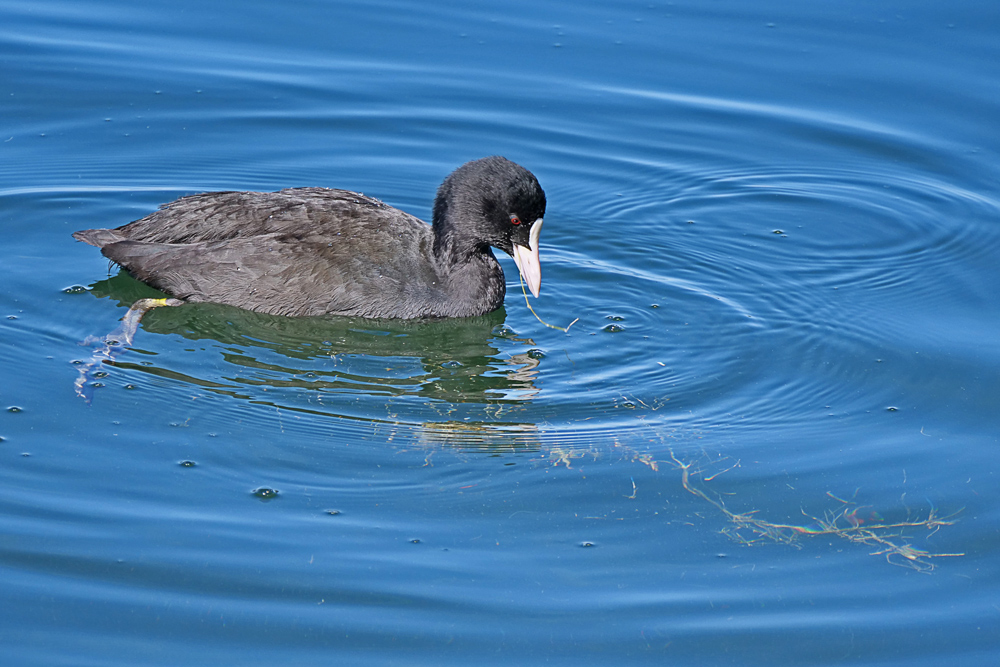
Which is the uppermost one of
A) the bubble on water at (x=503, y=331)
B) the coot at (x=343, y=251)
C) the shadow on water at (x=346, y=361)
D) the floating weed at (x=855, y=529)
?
the coot at (x=343, y=251)

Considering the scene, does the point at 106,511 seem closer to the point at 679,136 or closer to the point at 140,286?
the point at 140,286

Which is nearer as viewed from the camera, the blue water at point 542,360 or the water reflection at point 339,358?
the blue water at point 542,360

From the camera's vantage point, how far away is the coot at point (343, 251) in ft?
25.3

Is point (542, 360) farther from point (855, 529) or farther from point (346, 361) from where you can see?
point (855, 529)

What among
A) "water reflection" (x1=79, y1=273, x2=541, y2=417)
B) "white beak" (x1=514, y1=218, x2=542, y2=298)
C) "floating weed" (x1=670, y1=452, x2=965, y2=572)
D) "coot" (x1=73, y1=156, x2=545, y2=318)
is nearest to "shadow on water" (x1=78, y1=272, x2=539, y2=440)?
"water reflection" (x1=79, y1=273, x2=541, y2=417)

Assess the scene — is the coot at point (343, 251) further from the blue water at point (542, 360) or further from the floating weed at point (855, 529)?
the floating weed at point (855, 529)

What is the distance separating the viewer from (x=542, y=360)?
731cm

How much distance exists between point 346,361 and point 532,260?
1398 millimetres

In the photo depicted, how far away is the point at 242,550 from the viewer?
545 cm

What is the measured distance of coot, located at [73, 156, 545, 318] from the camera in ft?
25.3

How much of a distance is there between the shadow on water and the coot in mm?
122

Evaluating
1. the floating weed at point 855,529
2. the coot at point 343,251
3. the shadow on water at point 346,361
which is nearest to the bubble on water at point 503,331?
the shadow on water at point 346,361

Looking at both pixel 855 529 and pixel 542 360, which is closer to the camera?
pixel 855 529

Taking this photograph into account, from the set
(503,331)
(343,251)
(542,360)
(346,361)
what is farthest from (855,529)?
(343,251)
